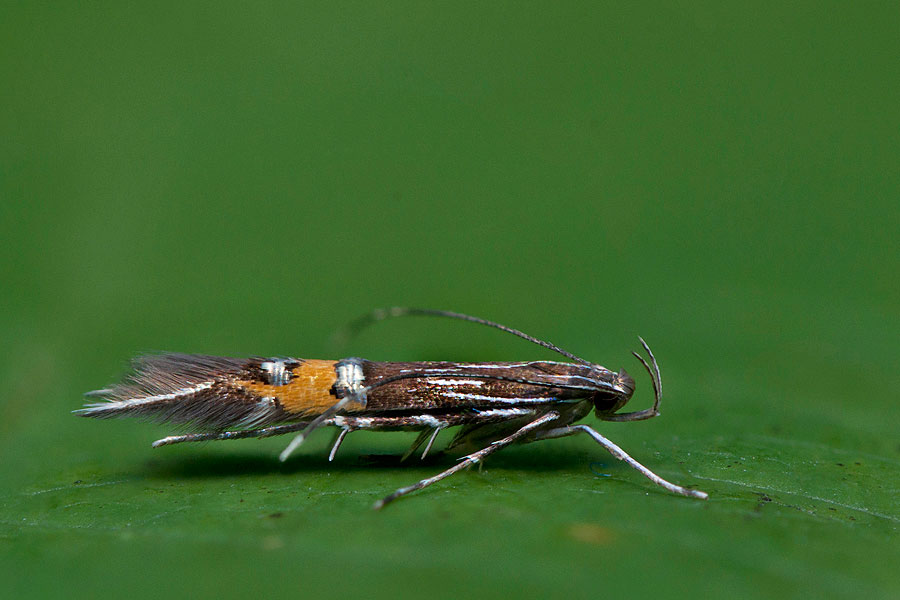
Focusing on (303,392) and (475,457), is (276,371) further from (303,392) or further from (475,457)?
(475,457)

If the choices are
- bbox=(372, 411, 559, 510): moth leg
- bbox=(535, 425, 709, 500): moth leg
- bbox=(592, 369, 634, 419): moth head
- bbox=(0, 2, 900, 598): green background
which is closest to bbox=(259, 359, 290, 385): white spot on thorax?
bbox=(0, 2, 900, 598): green background

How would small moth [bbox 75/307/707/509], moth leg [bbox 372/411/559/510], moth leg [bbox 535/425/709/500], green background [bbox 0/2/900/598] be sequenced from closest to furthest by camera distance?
moth leg [bbox 372/411/559/510] < moth leg [bbox 535/425/709/500] < small moth [bbox 75/307/707/509] < green background [bbox 0/2/900/598]

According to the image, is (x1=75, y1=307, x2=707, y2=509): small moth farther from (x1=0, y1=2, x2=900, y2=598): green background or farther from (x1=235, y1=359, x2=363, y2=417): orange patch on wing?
(x1=0, y1=2, x2=900, y2=598): green background

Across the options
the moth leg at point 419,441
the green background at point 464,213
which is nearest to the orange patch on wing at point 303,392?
the green background at point 464,213

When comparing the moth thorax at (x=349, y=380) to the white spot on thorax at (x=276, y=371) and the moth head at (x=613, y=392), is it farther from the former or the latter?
the moth head at (x=613, y=392)

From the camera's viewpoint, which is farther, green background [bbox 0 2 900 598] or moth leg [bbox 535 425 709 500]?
green background [bbox 0 2 900 598]

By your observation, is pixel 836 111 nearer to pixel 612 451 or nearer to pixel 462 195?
pixel 462 195

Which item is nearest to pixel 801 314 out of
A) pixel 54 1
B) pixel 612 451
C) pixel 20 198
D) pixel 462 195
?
pixel 612 451
